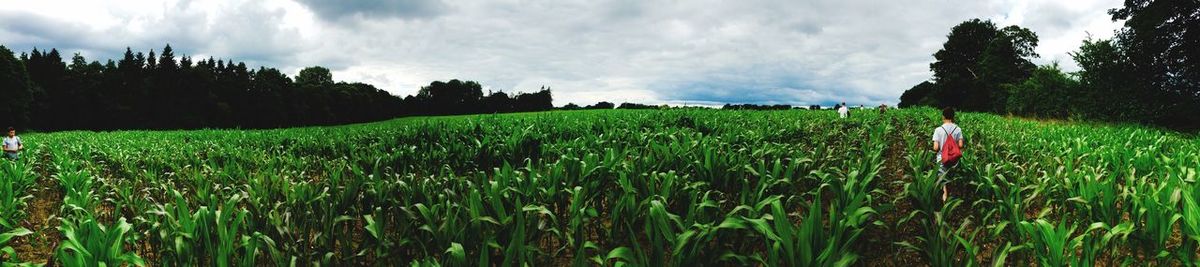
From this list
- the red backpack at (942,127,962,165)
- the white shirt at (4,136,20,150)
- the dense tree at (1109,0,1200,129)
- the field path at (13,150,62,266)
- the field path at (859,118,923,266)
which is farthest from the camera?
the dense tree at (1109,0,1200,129)

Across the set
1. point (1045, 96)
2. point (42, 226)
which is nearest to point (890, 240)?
point (42, 226)

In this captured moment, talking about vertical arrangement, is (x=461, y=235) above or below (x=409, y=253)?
above

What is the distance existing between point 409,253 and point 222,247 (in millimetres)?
1271

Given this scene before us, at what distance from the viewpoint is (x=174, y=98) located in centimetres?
6681

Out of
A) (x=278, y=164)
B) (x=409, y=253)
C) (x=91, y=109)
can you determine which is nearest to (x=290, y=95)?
(x=91, y=109)

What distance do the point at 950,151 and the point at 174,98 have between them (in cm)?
8095

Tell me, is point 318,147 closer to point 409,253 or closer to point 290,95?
point 409,253

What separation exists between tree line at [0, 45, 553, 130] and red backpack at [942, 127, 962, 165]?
243 ft

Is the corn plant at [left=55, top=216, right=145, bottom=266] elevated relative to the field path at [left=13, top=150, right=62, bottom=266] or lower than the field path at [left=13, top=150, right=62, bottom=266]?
elevated

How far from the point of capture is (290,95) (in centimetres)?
7625

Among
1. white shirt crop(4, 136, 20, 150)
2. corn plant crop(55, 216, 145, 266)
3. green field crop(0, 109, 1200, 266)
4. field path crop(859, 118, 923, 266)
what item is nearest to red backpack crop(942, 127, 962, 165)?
green field crop(0, 109, 1200, 266)

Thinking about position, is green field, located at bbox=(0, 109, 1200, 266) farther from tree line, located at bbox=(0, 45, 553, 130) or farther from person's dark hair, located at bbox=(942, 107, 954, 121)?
tree line, located at bbox=(0, 45, 553, 130)

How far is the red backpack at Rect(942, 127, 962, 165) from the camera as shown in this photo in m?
8.27

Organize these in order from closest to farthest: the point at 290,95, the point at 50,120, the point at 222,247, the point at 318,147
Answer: the point at 222,247 → the point at 318,147 → the point at 50,120 → the point at 290,95
